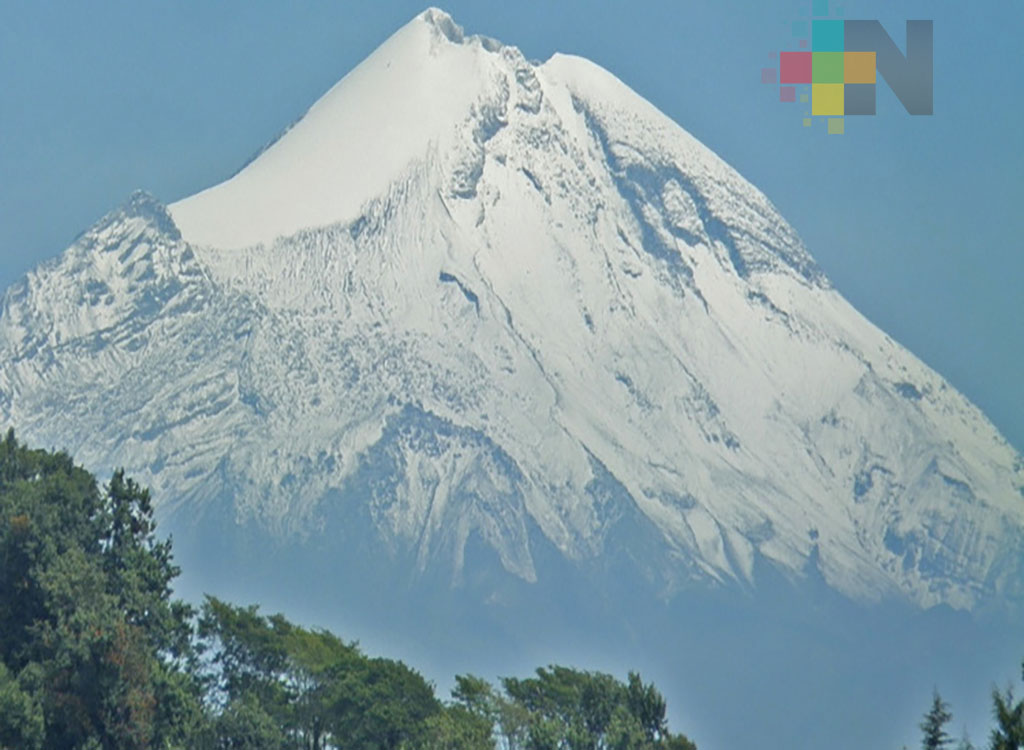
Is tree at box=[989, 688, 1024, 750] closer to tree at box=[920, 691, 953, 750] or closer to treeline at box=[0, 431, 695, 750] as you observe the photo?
tree at box=[920, 691, 953, 750]

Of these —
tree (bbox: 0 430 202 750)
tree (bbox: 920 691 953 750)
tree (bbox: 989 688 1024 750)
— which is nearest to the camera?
tree (bbox: 989 688 1024 750)

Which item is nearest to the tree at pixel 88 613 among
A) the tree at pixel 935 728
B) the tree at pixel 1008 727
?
the tree at pixel 935 728

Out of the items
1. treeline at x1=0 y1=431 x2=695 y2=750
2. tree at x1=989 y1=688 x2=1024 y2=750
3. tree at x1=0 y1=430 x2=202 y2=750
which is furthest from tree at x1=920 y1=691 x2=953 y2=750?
tree at x1=0 y1=430 x2=202 y2=750

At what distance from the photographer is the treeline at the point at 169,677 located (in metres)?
95.6

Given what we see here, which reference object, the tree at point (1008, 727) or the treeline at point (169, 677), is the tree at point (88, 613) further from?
the tree at point (1008, 727)

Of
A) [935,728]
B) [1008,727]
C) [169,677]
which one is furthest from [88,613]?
[1008,727]

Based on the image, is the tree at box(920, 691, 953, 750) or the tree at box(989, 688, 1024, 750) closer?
the tree at box(989, 688, 1024, 750)

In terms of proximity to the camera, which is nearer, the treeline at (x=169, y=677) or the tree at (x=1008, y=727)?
the tree at (x=1008, y=727)

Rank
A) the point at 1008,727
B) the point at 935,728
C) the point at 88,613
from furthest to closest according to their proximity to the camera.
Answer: the point at 88,613
the point at 935,728
the point at 1008,727

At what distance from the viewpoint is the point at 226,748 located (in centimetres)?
10244

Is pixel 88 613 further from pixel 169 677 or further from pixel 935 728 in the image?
pixel 935 728

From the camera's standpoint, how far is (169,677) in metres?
97.9

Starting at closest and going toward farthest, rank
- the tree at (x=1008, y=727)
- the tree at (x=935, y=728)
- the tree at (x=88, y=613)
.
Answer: the tree at (x=1008, y=727) → the tree at (x=935, y=728) → the tree at (x=88, y=613)

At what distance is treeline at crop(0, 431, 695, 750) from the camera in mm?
95562
